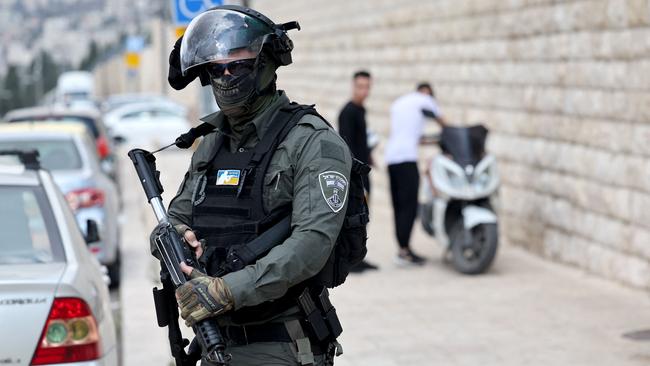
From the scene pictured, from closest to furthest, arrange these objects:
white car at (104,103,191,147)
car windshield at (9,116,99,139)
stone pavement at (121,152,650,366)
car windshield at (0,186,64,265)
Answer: car windshield at (0,186,64,265) < stone pavement at (121,152,650,366) < car windshield at (9,116,99,139) < white car at (104,103,191,147)

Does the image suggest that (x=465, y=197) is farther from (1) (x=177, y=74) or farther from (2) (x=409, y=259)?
(1) (x=177, y=74)

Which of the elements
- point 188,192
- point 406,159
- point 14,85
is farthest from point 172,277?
point 14,85

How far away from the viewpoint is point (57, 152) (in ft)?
36.4

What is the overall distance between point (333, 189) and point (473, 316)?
204 inches

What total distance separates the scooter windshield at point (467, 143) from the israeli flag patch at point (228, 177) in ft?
22.3

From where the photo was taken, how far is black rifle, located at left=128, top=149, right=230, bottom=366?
3480 mm

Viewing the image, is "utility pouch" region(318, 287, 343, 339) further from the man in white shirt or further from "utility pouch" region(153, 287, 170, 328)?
the man in white shirt

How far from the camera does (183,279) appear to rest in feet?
11.6

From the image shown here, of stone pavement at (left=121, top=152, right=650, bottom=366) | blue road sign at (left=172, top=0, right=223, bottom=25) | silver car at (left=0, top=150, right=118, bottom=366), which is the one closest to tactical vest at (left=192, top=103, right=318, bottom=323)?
silver car at (left=0, top=150, right=118, bottom=366)

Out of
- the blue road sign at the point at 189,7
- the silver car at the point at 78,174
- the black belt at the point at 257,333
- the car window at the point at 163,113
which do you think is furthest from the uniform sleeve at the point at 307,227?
the car window at the point at 163,113

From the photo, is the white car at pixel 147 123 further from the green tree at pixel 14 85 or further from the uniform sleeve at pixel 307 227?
the green tree at pixel 14 85

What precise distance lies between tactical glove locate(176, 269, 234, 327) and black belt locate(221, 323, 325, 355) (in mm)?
239

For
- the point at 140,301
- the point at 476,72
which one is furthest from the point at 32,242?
the point at 476,72

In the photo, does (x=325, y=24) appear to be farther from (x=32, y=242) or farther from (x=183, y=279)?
(x=183, y=279)
